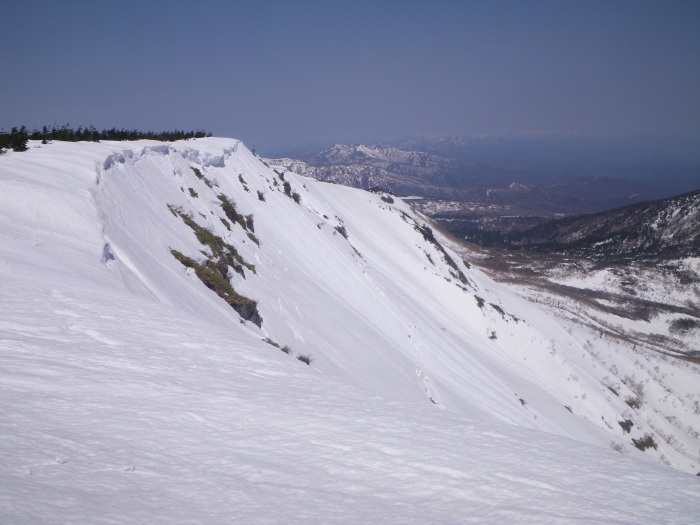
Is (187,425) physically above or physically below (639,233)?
below

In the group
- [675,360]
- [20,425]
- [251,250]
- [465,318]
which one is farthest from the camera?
[675,360]

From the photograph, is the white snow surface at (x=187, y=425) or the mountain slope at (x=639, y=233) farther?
the mountain slope at (x=639, y=233)

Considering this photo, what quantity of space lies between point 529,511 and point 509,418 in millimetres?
19943

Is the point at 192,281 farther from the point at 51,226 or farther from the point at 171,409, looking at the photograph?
the point at 171,409

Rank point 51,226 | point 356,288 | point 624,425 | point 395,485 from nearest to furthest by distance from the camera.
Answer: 1. point 395,485
2. point 51,226
3. point 356,288
4. point 624,425

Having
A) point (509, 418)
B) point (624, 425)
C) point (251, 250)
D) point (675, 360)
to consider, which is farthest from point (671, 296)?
point (251, 250)

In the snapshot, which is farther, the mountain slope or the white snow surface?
the mountain slope

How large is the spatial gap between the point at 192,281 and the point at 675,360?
6340cm

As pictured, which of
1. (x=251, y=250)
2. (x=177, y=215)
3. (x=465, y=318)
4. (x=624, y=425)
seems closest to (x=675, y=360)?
(x=624, y=425)

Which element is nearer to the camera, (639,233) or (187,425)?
(187,425)

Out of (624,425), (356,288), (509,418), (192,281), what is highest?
(192,281)

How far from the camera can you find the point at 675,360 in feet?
182

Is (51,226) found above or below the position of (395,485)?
above

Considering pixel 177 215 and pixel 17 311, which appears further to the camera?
pixel 177 215
